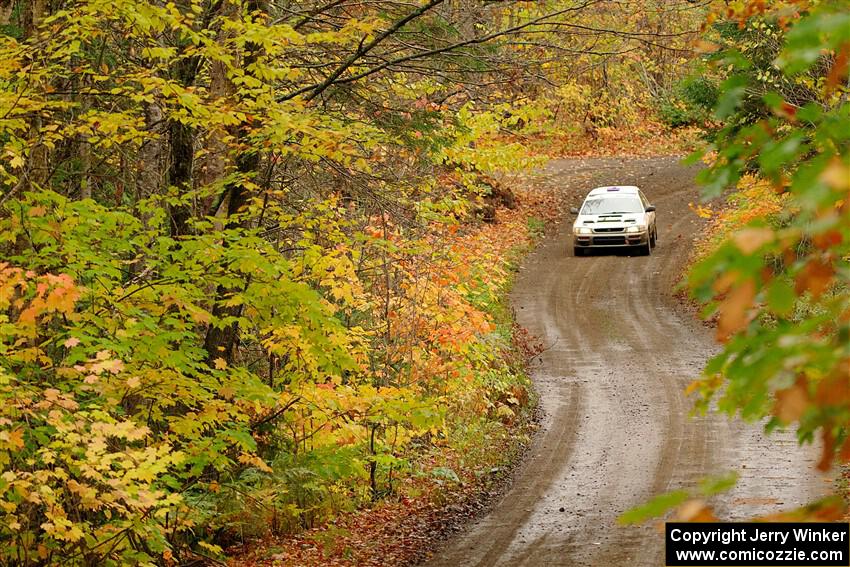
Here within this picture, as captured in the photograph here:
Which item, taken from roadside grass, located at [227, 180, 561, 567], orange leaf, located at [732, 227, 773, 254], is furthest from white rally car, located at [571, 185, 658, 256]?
orange leaf, located at [732, 227, 773, 254]

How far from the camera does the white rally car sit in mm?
27234

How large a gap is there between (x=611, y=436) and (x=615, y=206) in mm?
13787

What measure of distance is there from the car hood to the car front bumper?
1.11 feet

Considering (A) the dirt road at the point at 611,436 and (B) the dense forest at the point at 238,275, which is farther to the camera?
(A) the dirt road at the point at 611,436

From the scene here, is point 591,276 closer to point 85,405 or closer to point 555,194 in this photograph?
point 555,194

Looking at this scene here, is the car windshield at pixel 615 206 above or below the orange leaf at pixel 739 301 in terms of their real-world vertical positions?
below

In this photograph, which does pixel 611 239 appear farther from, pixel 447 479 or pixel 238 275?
pixel 238 275

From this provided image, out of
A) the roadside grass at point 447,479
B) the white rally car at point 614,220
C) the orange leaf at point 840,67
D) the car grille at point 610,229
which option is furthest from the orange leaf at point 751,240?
the car grille at point 610,229

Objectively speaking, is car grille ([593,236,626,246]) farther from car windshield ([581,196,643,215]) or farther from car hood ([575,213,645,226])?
car windshield ([581,196,643,215])

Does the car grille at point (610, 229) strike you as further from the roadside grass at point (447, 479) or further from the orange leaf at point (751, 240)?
the orange leaf at point (751, 240)

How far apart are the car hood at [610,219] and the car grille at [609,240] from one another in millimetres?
433

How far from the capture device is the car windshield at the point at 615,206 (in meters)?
27.2

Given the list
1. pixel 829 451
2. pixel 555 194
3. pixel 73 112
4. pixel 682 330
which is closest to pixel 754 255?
pixel 829 451

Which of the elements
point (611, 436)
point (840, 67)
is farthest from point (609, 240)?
point (840, 67)
